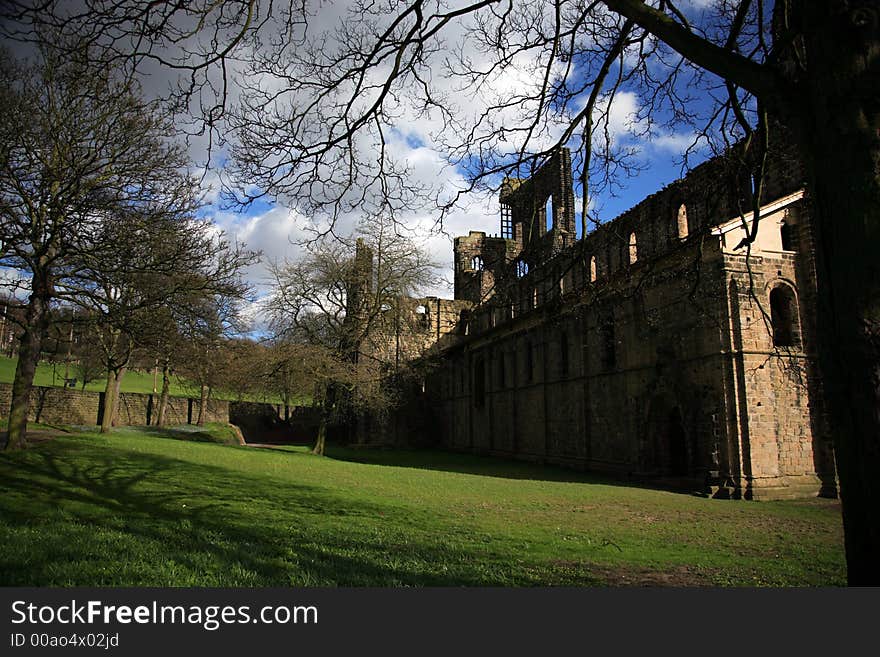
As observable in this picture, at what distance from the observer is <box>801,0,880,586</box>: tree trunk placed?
11.0ft

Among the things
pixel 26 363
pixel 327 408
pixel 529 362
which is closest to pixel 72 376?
pixel 327 408

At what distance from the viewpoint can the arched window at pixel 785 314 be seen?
17.3 m

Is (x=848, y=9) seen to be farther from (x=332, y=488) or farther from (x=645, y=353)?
(x=645, y=353)

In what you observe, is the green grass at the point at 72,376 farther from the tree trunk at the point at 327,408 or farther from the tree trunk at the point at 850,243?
the tree trunk at the point at 850,243

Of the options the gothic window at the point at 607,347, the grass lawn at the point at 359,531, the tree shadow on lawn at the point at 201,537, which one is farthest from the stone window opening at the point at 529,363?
the tree shadow on lawn at the point at 201,537

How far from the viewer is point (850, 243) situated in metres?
3.47

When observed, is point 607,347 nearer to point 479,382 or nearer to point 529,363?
point 529,363

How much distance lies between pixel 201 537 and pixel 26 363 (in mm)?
10467

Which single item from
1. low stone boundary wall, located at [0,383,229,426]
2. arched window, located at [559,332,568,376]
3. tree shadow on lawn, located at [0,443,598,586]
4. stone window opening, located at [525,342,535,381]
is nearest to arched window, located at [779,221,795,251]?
arched window, located at [559,332,568,376]

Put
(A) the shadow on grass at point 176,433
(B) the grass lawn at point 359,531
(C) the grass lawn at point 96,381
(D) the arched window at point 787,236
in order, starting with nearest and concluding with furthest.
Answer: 1. (B) the grass lawn at point 359,531
2. (D) the arched window at point 787,236
3. (A) the shadow on grass at point 176,433
4. (C) the grass lawn at point 96,381

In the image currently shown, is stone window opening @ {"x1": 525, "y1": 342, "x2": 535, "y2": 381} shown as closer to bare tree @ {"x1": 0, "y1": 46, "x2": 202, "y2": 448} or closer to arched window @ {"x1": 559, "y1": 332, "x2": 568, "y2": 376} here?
arched window @ {"x1": 559, "y1": 332, "x2": 568, "y2": 376}

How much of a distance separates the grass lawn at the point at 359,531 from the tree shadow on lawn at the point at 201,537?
25mm

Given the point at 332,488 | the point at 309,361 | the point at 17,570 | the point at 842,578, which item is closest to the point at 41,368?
the point at 309,361

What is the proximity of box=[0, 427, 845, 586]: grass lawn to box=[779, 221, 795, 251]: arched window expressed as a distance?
296 inches
